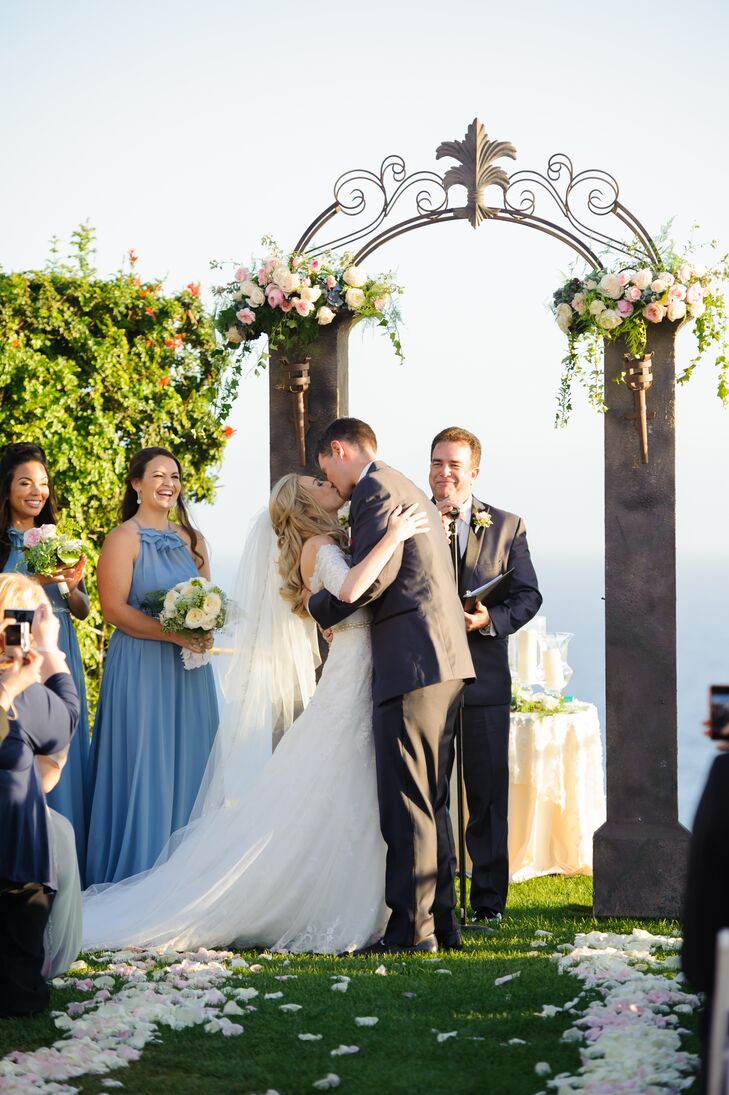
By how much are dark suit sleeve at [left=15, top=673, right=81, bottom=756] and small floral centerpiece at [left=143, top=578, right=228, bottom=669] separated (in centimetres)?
144

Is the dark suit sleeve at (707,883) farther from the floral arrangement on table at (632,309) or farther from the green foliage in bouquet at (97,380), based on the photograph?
the green foliage in bouquet at (97,380)

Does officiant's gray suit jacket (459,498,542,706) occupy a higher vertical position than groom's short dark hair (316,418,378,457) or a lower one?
lower

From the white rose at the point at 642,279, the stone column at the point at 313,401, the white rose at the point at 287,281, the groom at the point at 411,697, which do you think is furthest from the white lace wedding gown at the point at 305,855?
the white rose at the point at 642,279

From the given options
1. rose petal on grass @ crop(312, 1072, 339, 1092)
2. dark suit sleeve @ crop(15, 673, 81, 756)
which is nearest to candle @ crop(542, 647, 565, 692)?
dark suit sleeve @ crop(15, 673, 81, 756)

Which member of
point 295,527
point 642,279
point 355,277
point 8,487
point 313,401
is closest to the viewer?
point 295,527

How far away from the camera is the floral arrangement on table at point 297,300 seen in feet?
18.8

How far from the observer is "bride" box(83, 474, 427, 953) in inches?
197

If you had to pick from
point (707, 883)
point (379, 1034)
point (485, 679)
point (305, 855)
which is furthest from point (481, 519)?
point (707, 883)

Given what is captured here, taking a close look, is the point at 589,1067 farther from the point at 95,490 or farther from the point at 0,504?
the point at 95,490

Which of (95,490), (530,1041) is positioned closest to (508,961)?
(530,1041)

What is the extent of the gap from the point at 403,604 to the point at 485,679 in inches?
38.1

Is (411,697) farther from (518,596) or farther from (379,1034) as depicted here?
(379,1034)

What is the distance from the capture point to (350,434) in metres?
5.15

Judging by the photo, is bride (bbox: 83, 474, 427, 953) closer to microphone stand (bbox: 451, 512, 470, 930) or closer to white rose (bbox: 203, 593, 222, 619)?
white rose (bbox: 203, 593, 222, 619)
